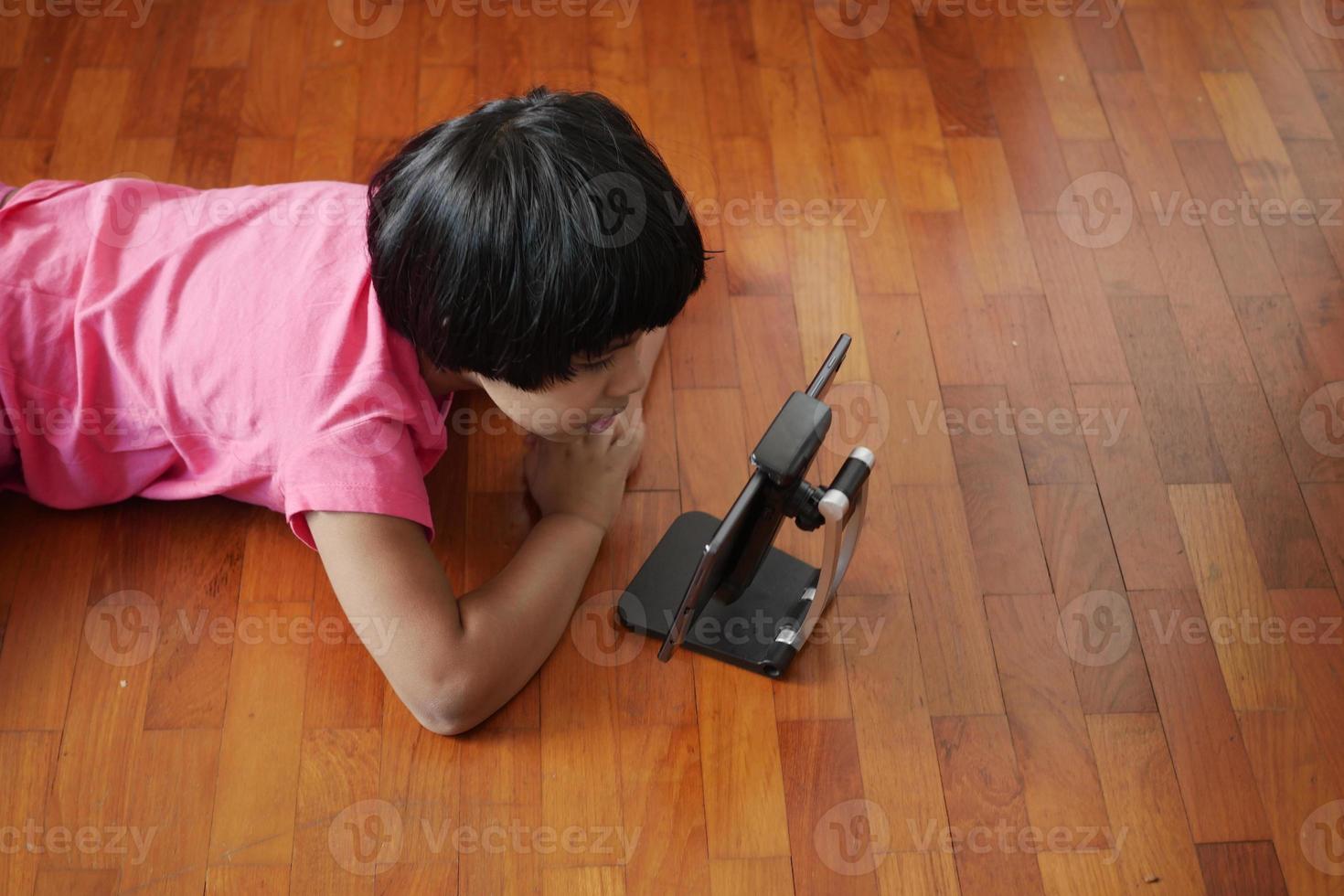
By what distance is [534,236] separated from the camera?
3.02ft

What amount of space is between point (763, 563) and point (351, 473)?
44 centimetres

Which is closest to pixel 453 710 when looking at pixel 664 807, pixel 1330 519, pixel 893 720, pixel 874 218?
pixel 664 807

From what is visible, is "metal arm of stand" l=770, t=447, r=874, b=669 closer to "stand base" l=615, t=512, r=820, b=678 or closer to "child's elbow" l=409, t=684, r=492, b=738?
"stand base" l=615, t=512, r=820, b=678

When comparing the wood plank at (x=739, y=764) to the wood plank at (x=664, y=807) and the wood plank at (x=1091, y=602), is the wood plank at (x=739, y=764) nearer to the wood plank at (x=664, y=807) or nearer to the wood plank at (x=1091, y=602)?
the wood plank at (x=664, y=807)

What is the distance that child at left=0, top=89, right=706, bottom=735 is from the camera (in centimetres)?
94

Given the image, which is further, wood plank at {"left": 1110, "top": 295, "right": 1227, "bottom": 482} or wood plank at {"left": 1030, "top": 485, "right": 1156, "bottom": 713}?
wood plank at {"left": 1110, "top": 295, "right": 1227, "bottom": 482}

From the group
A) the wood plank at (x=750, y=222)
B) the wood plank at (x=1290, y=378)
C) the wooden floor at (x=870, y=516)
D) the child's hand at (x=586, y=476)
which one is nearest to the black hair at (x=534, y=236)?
the child's hand at (x=586, y=476)

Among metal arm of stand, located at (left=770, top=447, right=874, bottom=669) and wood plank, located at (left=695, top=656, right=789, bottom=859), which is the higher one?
metal arm of stand, located at (left=770, top=447, right=874, bottom=669)

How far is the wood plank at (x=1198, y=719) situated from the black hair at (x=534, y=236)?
663 millimetres

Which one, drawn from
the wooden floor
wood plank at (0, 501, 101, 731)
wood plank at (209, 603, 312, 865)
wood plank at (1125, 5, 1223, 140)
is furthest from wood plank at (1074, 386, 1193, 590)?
wood plank at (0, 501, 101, 731)

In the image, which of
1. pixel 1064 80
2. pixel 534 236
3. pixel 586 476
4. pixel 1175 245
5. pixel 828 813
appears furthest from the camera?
pixel 1064 80

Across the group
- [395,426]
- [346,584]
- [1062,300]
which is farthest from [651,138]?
[346,584]

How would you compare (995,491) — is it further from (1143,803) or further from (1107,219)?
(1107,219)

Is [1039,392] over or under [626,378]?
under
